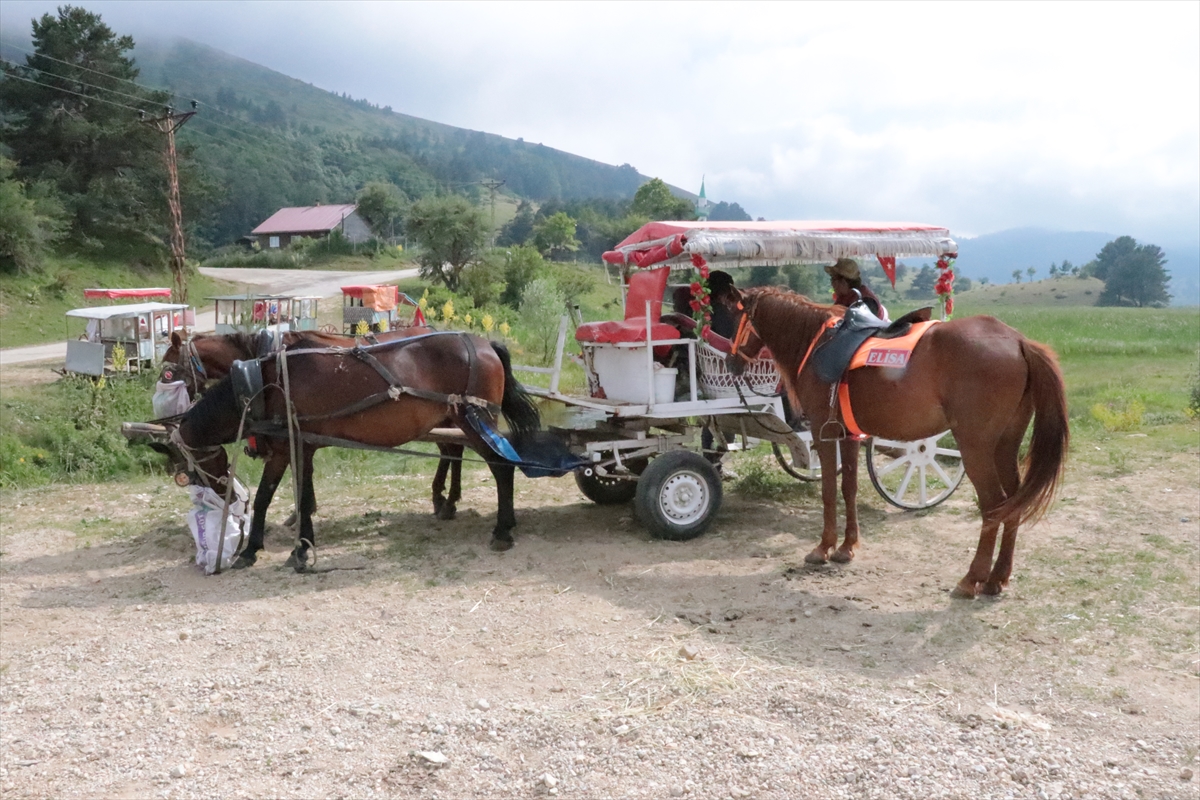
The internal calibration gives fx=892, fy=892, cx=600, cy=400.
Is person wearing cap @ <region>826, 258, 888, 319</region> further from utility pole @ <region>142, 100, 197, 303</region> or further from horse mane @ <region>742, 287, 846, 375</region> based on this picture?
utility pole @ <region>142, 100, 197, 303</region>

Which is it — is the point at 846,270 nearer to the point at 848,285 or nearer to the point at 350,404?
the point at 848,285

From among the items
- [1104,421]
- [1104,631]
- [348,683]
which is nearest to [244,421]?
[348,683]

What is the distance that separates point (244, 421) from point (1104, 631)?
5.66 metres

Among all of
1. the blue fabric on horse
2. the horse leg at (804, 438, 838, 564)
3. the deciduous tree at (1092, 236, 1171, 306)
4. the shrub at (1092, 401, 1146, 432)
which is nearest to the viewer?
the horse leg at (804, 438, 838, 564)

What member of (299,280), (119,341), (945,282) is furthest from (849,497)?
(299,280)

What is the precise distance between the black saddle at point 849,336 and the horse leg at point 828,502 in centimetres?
44

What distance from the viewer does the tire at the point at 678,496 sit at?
6.83m

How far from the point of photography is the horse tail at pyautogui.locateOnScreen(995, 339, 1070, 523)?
17.2 ft

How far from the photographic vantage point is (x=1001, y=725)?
12.7 ft

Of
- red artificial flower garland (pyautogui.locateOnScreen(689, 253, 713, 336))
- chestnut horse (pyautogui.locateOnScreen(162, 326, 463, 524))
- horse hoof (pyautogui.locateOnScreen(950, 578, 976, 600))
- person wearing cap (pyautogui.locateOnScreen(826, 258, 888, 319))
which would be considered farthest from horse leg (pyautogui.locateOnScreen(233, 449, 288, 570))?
horse hoof (pyautogui.locateOnScreen(950, 578, 976, 600))

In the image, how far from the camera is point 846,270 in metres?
7.21

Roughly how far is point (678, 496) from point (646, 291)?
163 cm

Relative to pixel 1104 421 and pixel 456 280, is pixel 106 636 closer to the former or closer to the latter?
pixel 1104 421

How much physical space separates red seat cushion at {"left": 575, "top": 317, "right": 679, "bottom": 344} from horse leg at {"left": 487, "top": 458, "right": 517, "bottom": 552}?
4.03 ft
